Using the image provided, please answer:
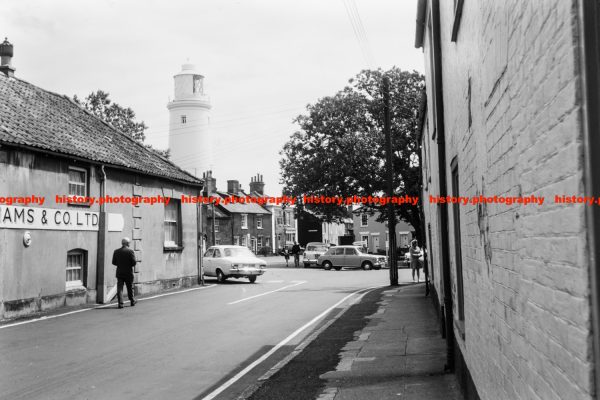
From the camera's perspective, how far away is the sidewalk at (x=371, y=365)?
260 inches

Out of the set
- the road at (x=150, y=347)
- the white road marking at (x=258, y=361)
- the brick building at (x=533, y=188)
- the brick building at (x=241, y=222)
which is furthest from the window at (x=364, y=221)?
the brick building at (x=533, y=188)

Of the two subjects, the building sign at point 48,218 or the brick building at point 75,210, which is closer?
the building sign at point 48,218

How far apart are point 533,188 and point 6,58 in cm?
2125

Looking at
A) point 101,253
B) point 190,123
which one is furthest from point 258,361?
point 190,123

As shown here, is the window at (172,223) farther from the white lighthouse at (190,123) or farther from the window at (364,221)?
the window at (364,221)

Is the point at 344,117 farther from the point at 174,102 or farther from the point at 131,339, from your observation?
the point at 174,102

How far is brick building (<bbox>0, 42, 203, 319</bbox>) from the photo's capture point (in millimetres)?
14133

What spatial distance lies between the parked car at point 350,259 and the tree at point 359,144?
3690 millimetres

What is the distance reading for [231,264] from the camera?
25312 millimetres

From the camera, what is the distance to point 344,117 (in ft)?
126

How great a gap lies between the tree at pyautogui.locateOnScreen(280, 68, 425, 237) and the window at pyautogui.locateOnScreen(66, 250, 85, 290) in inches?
869

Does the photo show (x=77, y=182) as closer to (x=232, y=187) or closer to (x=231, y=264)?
(x=231, y=264)

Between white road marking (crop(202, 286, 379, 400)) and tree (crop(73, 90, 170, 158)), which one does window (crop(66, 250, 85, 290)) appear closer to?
white road marking (crop(202, 286, 379, 400))

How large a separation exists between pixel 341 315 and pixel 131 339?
5386 mm
